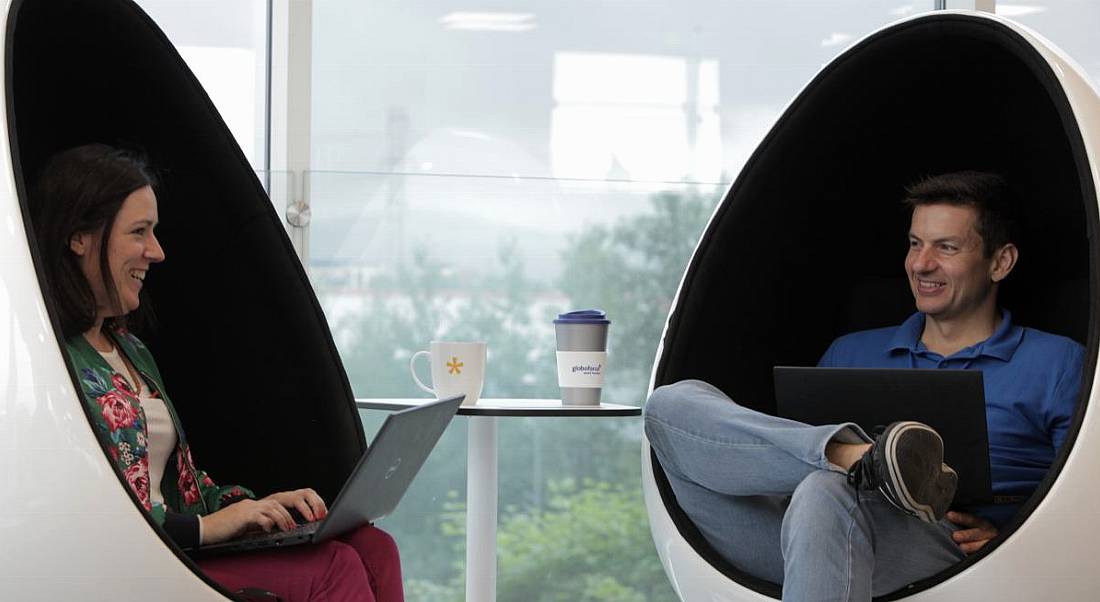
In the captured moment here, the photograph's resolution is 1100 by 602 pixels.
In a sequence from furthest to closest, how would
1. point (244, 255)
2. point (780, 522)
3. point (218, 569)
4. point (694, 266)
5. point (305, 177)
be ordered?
1. point (305, 177)
2. point (694, 266)
3. point (244, 255)
4. point (780, 522)
5. point (218, 569)

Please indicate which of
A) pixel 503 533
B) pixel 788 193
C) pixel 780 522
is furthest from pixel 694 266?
pixel 503 533

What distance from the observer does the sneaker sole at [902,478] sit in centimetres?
163

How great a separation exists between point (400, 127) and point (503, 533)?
98cm

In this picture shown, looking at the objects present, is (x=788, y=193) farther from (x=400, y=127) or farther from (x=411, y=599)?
(x=411, y=599)

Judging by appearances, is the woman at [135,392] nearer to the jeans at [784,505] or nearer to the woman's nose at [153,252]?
the woman's nose at [153,252]

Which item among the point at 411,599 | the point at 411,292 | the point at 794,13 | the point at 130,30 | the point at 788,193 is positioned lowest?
the point at 411,599

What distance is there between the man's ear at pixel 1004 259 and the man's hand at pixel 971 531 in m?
0.53

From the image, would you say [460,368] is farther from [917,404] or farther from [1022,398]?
[1022,398]

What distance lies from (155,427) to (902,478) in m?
1.03

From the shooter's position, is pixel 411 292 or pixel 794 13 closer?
pixel 411 292

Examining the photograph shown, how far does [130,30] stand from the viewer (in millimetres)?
1985

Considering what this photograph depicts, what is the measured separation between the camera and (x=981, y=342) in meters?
2.21

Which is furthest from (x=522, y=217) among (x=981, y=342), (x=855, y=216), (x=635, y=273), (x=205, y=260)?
(x=981, y=342)

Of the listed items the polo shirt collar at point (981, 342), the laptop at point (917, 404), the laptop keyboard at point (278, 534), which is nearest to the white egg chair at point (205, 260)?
the laptop keyboard at point (278, 534)
